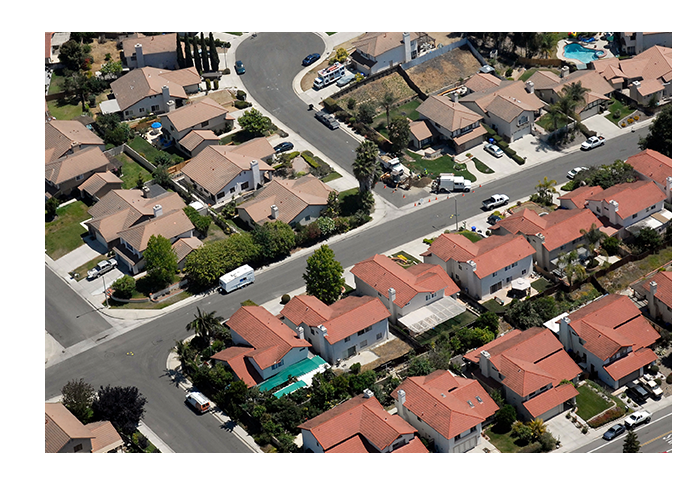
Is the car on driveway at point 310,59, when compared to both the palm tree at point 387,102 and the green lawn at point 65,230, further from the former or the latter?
the green lawn at point 65,230

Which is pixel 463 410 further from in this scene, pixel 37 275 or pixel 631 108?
pixel 631 108

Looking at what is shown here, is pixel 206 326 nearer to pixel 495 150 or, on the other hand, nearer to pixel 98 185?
pixel 98 185

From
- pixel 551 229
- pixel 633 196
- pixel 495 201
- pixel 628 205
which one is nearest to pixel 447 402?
pixel 551 229

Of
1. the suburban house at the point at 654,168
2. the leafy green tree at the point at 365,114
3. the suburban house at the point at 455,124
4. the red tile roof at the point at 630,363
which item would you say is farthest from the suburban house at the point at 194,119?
the red tile roof at the point at 630,363

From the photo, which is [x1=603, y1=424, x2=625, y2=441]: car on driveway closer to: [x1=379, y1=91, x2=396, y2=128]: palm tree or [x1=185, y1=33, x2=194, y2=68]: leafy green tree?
[x1=379, y1=91, x2=396, y2=128]: palm tree

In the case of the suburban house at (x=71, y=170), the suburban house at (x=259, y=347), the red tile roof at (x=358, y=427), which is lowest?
the red tile roof at (x=358, y=427)

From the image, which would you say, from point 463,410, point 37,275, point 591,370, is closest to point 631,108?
point 591,370
